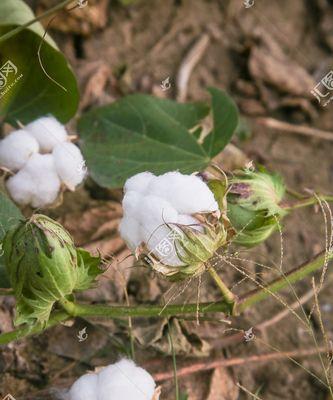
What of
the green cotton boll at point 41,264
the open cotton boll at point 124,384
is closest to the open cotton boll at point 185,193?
the green cotton boll at point 41,264

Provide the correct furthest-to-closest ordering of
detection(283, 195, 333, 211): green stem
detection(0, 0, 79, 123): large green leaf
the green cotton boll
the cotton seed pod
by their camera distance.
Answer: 1. detection(0, 0, 79, 123): large green leaf
2. detection(283, 195, 333, 211): green stem
3. the cotton seed pod
4. the green cotton boll

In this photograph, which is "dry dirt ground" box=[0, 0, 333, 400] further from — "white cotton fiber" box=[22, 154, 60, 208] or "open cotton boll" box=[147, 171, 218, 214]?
"open cotton boll" box=[147, 171, 218, 214]

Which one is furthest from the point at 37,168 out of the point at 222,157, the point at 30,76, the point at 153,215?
the point at 222,157

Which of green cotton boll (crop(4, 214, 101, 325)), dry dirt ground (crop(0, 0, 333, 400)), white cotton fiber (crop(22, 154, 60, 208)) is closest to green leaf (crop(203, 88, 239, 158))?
dry dirt ground (crop(0, 0, 333, 400))

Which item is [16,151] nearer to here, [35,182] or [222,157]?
[35,182]

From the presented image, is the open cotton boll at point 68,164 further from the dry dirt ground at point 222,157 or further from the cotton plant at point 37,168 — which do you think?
the dry dirt ground at point 222,157

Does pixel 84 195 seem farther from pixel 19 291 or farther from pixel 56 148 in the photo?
pixel 19 291

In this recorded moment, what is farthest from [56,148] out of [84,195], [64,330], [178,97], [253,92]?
[253,92]
